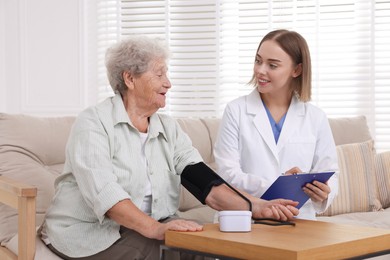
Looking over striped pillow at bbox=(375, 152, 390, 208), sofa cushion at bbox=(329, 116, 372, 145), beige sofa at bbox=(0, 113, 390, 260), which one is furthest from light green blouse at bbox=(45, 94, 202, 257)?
striped pillow at bbox=(375, 152, 390, 208)

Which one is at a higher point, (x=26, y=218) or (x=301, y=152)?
(x=301, y=152)

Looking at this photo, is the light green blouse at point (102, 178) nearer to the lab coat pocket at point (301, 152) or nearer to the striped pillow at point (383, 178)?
the lab coat pocket at point (301, 152)

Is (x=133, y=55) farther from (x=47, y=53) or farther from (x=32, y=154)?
(x=47, y=53)

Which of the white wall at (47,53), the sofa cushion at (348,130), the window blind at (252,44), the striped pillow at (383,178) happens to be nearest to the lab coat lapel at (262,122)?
the sofa cushion at (348,130)

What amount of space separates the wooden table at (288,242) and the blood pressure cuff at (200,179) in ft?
1.18

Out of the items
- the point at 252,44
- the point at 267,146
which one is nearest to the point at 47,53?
the point at 252,44

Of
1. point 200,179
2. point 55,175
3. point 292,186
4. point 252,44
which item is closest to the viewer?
point 292,186

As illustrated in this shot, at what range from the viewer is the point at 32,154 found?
9.96ft

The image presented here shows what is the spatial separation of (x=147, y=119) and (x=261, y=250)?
3.02 feet

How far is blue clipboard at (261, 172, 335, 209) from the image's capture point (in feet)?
7.42

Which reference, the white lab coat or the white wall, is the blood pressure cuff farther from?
the white wall

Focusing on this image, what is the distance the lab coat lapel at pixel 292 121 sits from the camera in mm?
2654

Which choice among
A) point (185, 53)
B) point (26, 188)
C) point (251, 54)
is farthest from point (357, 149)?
point (26, 188)

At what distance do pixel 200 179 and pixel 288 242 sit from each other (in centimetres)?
72
